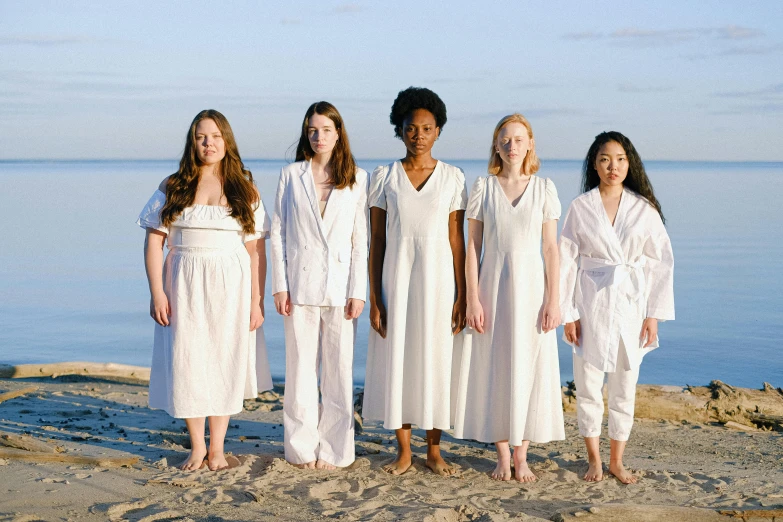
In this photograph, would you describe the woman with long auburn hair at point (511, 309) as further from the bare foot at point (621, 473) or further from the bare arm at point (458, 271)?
the bare foot at point (621, 473)

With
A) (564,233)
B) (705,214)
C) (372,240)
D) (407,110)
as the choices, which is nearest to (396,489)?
(372,240)

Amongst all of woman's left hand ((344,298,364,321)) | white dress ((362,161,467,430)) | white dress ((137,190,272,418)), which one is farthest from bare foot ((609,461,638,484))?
white dress ((137,190,272,418))

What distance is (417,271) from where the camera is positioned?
5.30m

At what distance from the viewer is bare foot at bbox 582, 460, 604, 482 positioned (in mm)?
5289

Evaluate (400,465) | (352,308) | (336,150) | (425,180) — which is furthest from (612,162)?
(400,465)

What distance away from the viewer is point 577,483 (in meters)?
5.23

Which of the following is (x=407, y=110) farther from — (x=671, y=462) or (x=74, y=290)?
(x=74, y=290)

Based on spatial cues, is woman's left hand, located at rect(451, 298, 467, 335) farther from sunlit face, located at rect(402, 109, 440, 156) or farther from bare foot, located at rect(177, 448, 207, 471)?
bare foot, located at rect(177, 448, 207, 471)

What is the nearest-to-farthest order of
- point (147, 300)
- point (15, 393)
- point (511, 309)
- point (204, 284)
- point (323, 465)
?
point (511, 309) < point (204, 284) < point (323, 465) < point (15, 393) < point (147, 300)

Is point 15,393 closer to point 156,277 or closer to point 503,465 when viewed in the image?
point 156,277

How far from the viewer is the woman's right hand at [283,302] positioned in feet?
17.6

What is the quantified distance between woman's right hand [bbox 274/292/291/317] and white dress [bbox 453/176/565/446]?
3.66ft

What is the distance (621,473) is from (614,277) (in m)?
1.20

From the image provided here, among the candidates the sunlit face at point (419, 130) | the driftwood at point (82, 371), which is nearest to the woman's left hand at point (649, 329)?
the sunlit face at point (419, 130)
